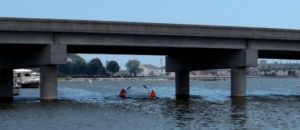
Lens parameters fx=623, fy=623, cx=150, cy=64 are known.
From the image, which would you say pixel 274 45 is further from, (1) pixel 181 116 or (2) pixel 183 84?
(1) pixel 181 116

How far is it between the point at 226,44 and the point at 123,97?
1421 centimetres

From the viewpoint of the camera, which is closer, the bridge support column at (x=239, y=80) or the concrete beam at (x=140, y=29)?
the concrete beam at (x=140, y=29)

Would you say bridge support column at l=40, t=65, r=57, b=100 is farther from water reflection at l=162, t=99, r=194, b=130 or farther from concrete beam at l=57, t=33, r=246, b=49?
water reflection at l=162, t=99, r=194, b=130

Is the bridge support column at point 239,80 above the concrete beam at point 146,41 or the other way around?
the other way around

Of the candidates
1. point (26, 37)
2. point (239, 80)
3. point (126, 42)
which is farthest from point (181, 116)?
point (239, 80)

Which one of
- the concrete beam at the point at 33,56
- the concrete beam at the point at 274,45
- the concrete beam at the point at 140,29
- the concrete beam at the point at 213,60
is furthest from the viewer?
the concrete beam at the point at 274,45

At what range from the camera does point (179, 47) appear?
69.4 meters

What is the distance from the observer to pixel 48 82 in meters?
62.5

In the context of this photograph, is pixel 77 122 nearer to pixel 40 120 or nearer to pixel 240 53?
pixel 40 120

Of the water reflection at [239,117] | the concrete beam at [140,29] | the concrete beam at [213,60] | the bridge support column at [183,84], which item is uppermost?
the concrete beam at [140,29]

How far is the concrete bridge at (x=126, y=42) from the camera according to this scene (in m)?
61.5

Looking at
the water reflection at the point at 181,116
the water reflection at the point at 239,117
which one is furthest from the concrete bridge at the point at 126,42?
the water reflection at the point at 239,117

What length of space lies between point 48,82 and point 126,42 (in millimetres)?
9522

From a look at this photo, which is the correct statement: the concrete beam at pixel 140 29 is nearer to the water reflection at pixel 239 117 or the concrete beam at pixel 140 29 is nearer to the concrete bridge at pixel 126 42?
the concrete bridge at pixel 126 42
